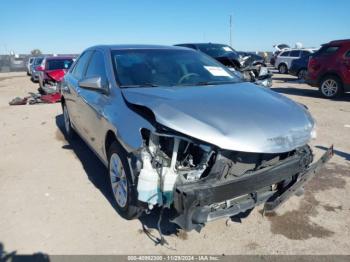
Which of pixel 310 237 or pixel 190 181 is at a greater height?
pixel 190 181

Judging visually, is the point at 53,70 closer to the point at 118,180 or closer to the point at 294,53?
the point at 118,180

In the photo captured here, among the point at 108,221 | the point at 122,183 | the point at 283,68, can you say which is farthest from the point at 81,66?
the point at 283,68

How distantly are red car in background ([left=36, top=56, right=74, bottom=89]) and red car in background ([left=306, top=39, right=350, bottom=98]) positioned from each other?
8554mm

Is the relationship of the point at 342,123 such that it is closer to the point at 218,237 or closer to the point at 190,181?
the point at 218,237

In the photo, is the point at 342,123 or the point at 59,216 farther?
the point at 342,123

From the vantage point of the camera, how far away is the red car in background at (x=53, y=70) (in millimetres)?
11500

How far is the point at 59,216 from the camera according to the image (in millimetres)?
3525

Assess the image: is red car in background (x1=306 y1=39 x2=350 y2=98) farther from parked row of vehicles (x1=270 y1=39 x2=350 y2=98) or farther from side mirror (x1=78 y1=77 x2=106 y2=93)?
side mirror (x1=78 y1=77 x2=106 y2=93)

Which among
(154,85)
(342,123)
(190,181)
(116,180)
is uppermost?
(154,85)

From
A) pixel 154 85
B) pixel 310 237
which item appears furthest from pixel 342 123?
pixel 154 85

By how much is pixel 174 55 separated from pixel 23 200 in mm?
2556

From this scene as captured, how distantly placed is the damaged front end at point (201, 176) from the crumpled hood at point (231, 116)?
0.44 feet

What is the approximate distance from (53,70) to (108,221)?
9.83m

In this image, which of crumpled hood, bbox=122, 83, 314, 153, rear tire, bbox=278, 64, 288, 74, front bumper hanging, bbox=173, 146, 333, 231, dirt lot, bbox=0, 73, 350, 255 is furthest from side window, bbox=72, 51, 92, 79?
rear tire, bbox=278, 64, 288, 74
